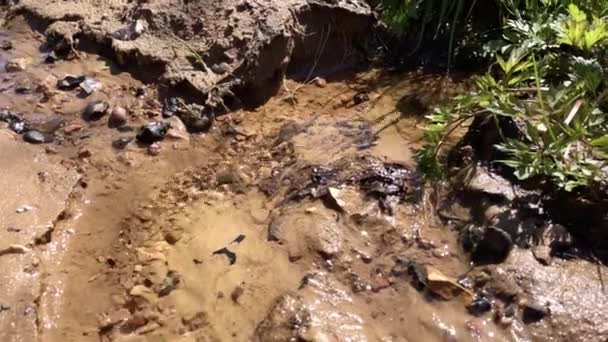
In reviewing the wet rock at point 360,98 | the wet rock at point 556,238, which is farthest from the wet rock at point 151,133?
the wet rock at point 556,238

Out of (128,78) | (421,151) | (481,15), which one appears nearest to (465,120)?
(421,151)

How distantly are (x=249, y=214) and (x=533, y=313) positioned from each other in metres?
1.23

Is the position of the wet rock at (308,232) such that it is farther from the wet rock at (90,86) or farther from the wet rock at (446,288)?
the wet rock at (90,86)

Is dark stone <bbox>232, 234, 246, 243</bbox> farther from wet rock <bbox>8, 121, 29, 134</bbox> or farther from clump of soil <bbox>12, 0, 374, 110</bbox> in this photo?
wet rock <bbox>8, 121, 29, 134</bbox>

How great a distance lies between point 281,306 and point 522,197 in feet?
3.45

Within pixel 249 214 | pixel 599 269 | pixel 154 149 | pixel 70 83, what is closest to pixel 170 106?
pixel 154 149

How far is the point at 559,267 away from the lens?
9.59 ft

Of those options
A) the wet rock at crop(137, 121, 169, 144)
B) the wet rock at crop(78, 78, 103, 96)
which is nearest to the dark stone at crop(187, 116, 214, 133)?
the wet rock at crop(137, 121, 169, 144)

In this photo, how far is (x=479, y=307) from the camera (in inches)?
112

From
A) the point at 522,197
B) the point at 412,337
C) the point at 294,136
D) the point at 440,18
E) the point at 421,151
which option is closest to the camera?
the point at 412,337

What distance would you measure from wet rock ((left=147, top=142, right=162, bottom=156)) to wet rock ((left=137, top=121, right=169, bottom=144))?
3 cm

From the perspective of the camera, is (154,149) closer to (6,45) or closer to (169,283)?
(169,283)

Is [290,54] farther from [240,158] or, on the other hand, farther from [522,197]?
[522,197]

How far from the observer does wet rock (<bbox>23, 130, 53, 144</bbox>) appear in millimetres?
3729
